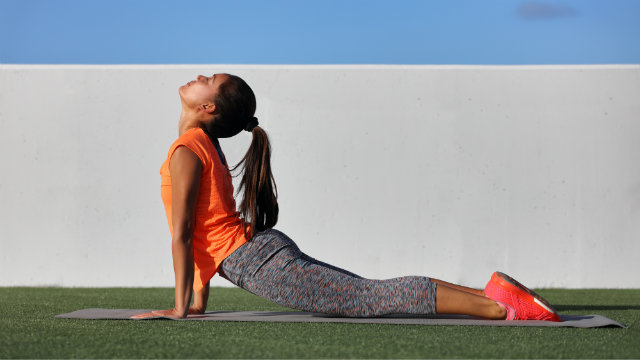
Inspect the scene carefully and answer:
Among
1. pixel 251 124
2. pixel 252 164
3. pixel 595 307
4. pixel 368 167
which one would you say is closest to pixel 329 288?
pixel 252 164

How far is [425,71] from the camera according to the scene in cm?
527

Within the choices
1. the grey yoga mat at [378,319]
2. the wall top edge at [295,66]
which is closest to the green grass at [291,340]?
the grey yoga mat at [378,319]

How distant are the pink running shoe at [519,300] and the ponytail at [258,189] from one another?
845 millimetres

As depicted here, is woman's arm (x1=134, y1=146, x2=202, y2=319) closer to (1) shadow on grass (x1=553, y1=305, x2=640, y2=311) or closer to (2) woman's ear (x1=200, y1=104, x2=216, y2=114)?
(2) woman's ear (x1=200, y1=104, x2=216, y2=114)

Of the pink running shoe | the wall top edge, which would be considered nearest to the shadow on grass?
the pink running shoe

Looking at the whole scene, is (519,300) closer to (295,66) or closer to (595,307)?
(595,307)

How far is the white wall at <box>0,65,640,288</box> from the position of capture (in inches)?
204

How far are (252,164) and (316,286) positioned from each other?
1.66 feet

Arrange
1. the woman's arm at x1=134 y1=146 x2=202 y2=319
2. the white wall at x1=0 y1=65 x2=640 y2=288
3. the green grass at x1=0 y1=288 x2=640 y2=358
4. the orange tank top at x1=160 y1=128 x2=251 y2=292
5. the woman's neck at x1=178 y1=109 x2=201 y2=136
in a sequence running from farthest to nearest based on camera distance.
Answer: the white wall at x1=0 y1=65 x2=640 y2=288
the woman's neck at x1=178 y1=109 x2=201 y2=136
the orange tank top at x1=160 y1=128 x2=251 y2=292
the woman's arm at x1=134 y1=146 x2=202 y2=319
the green grass at x1=0 y1=288 x2=640 y2=358

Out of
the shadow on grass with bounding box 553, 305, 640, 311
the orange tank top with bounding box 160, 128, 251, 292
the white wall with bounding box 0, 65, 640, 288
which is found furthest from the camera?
the white wall with bounding box 0, 65, 640, 288

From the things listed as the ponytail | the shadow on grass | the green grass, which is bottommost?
the green grass

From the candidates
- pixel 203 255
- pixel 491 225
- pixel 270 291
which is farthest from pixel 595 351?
pixel 491 225

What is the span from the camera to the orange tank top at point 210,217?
8.36 ft

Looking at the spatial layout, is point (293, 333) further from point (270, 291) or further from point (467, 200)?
point (467, 200)
